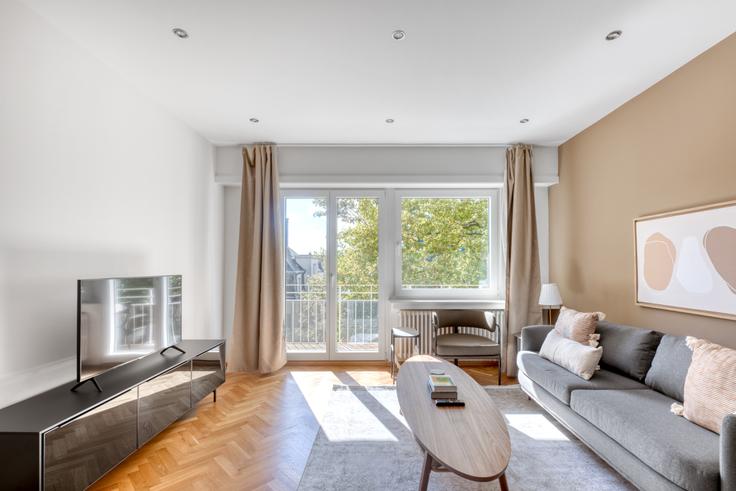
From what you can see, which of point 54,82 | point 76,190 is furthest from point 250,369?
point 54,82

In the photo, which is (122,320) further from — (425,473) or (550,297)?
(550,297)

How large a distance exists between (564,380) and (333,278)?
273cm

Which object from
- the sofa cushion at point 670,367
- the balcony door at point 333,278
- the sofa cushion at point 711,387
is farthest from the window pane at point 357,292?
the sofa cushion at point 711,387

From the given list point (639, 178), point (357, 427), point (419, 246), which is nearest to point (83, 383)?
point (357, 427)

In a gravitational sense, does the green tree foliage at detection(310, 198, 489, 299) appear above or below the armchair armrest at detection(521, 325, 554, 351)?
above

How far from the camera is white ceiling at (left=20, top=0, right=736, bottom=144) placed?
1.95 m

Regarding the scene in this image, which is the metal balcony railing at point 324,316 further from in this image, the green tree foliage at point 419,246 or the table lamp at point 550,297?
the table lamp at point 550,297

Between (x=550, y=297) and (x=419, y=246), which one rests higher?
(x=419, y=246)

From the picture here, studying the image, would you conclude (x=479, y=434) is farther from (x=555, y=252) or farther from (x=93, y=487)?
(x=555, y=252)

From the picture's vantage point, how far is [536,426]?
2.70 meters

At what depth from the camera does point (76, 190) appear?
88.9 inches

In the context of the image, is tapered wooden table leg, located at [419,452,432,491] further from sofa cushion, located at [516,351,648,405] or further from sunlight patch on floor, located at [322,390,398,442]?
sofa cushion, located at [516,351,648,405]

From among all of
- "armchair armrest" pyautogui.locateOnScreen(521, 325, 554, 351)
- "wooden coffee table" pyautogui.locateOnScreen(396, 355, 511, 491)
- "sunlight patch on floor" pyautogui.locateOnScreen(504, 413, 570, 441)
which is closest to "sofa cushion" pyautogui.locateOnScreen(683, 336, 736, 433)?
"sunlight patch on floor" pyautogui.locateOnScreen(504, 413, 570, 441)

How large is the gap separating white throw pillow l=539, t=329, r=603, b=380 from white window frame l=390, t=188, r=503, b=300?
1414 mm
